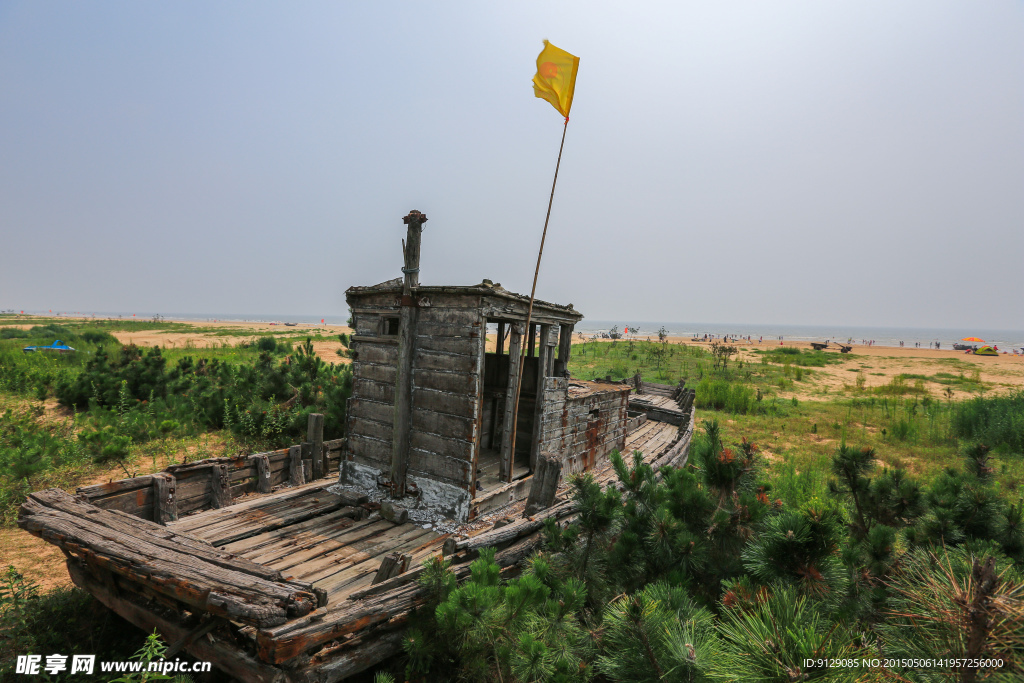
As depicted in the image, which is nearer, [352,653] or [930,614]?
[930,614]

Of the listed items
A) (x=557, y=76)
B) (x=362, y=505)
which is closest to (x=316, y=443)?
(x=362, y=505)

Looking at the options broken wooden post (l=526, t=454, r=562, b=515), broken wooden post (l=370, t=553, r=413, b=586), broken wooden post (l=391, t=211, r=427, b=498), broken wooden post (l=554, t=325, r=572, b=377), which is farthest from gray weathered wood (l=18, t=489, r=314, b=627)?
broken wooden post (l=554, t=325, r=572, b=377)

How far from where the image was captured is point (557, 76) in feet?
22.4

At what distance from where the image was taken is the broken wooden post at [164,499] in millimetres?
5797

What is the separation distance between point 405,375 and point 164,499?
3613mm

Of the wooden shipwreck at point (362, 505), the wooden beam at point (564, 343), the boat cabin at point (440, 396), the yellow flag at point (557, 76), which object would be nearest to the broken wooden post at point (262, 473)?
the wooden shipwreck at point (362, 505)

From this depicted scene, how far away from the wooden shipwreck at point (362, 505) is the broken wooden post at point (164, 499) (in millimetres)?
17

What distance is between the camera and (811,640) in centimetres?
167

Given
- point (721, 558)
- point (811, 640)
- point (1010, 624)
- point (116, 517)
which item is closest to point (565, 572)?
point (721, 558)

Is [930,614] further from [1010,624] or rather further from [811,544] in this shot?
[811,544]

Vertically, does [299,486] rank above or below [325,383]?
below

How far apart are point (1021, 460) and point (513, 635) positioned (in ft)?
55.6

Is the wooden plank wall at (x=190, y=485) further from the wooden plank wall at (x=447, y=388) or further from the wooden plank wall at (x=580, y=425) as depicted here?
the wooden plank wall at (x=580, y=425)

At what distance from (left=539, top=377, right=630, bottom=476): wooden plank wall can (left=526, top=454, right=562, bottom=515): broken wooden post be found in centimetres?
153
